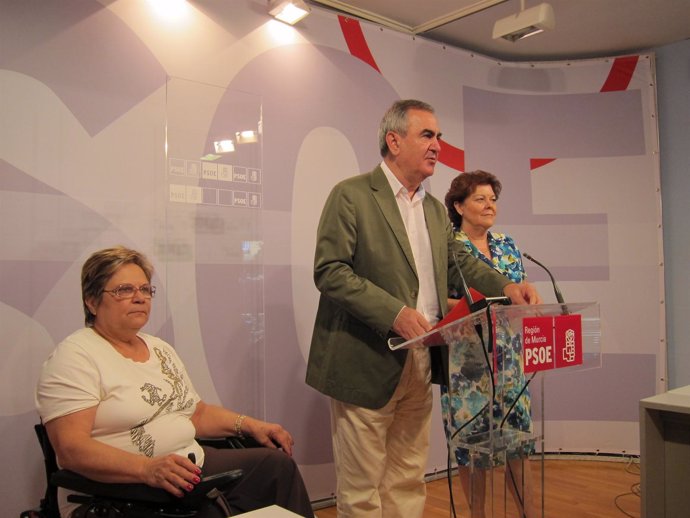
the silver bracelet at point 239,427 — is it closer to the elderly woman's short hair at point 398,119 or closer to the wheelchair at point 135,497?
the wheelchair at point 135,497

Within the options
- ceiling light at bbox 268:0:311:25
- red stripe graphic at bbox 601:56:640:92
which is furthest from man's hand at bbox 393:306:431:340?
red stripe graphic at bbox 601:56:640:92

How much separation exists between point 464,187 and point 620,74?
7.41ft

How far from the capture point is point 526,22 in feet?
11.4

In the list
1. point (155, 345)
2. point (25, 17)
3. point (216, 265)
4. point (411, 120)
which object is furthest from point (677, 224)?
point (25, 17)

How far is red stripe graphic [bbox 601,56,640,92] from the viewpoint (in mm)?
4391

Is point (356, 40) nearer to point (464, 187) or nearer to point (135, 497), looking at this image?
point (464, 187)

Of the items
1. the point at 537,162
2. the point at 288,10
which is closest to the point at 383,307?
the point at 288,10

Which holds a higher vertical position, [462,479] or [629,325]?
[629,325]

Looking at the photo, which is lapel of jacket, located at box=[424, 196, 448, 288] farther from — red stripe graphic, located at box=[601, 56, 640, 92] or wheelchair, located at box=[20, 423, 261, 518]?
red stripe graphic, located at box=[601, 56, 640, 92]

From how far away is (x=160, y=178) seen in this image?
281cm

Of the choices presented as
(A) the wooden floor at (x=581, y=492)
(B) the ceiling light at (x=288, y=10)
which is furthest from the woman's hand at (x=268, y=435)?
(B) the ceiling light at (x=288, y=10)

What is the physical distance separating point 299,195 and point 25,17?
150 cm

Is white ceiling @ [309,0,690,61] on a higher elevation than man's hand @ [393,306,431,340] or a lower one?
higher

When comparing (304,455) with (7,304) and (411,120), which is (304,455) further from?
(411,120)
